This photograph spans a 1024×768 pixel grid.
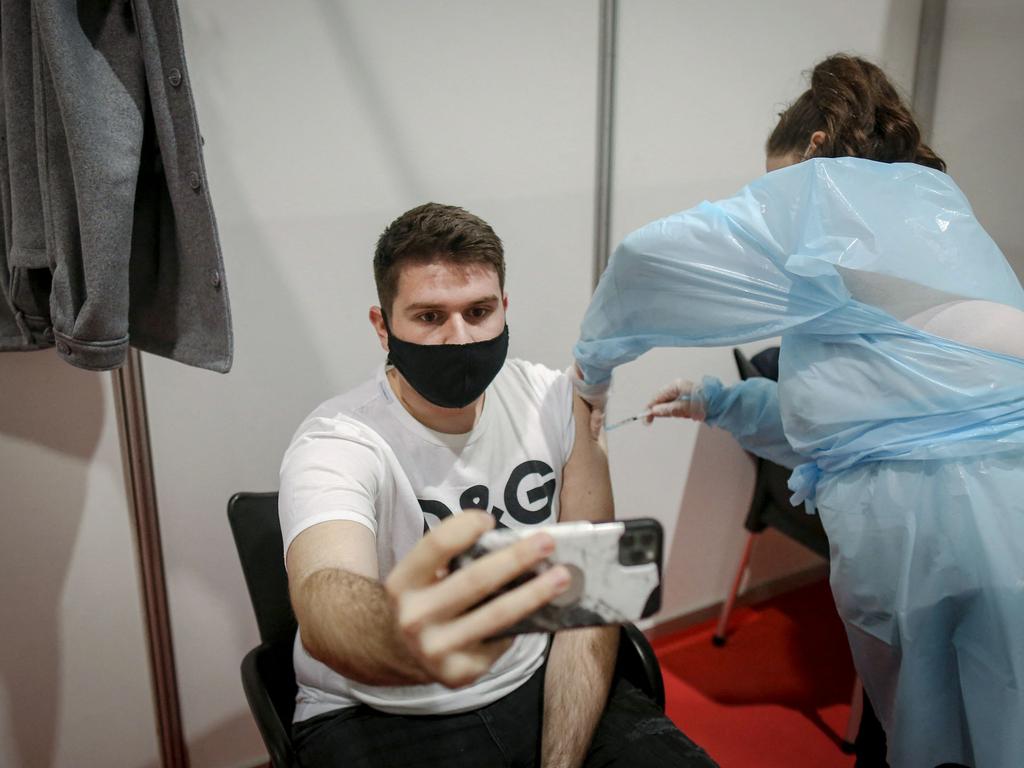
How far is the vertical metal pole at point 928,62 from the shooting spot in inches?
78.3

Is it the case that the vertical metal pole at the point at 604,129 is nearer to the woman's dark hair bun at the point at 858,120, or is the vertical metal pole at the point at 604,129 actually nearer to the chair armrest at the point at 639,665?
the woman's dark hair bun at the point at 858,120

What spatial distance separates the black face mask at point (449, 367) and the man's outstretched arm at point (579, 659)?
0.31m

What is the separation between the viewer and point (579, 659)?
4.50 feet

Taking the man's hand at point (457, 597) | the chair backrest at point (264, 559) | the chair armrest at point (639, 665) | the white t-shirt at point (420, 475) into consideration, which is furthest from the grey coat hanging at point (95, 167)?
the chair armrest at point (639, 665)

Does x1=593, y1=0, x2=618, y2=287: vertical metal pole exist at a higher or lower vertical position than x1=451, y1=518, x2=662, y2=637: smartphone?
higher

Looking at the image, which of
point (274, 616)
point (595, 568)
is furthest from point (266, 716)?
point (595, 568)

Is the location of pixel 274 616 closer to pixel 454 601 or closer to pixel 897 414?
pixel 454 601

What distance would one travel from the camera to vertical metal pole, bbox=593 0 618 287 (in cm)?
176

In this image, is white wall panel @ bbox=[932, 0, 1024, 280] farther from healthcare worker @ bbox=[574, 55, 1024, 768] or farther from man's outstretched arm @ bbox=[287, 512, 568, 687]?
man's outstretched arm @ bbox=[287, 512, 568, 687]

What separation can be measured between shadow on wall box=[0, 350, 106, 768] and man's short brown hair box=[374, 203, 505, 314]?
0.64 meters

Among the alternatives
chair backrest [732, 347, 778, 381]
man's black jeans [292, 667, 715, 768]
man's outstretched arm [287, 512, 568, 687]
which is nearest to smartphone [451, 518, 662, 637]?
man's outstretched arm [287, 512, 568, 687]

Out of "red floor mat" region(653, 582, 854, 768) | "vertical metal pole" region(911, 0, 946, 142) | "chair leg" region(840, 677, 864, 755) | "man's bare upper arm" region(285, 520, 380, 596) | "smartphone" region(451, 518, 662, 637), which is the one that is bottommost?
"red floor mat" region(653, 582, 854, 768)

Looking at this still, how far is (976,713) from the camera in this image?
114cm

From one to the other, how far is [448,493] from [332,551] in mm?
355
